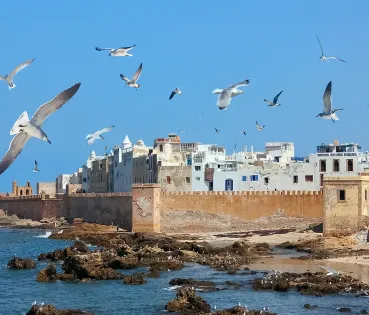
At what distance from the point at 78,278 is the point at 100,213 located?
30.1 m

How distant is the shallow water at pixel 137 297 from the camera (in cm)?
2025

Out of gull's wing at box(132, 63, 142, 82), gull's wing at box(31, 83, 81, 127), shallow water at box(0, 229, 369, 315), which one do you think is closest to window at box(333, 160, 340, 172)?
shallow water at box(0, 229, 369, 315)

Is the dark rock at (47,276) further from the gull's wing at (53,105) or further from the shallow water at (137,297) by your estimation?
the gull's wing at (53,105)

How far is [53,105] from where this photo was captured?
512 inches

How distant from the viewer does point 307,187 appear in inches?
2053

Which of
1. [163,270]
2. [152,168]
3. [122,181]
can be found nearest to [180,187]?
[152,168]

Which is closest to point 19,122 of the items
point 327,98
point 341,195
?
point 327,98

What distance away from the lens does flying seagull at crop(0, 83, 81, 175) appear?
41.5 ft

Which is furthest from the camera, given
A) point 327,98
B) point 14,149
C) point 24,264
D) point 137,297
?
point 24,264

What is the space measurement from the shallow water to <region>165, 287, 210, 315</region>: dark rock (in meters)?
0.45

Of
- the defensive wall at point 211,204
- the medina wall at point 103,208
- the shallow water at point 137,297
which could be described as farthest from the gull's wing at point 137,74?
the medina wall at point 103,208

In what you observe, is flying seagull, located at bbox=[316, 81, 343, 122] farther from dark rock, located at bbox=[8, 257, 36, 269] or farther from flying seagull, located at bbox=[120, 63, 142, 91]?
dark rock, located at bbox=[8, 257, 36, 269]

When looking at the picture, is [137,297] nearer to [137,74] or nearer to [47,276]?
[47,276]

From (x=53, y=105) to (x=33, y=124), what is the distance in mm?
744
